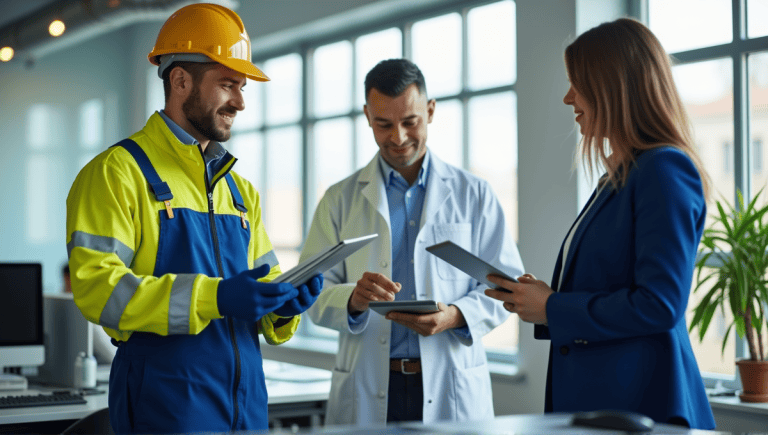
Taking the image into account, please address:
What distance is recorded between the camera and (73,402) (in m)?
2.71

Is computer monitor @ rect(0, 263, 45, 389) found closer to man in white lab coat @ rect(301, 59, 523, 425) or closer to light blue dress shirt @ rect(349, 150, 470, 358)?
man in white lab coat @ rect(301, 59, 523, 425)

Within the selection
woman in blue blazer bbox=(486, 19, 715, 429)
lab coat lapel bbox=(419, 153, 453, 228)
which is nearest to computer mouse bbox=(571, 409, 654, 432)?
woman in blue blazer bbox=(486, 19, 715, 429)

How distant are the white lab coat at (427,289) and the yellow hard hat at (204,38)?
0.74 metres

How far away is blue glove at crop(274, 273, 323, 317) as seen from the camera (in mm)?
1925

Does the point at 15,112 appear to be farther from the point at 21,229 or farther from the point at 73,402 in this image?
the point at 73,402

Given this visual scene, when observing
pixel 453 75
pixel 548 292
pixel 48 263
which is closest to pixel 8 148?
pixel 48 263

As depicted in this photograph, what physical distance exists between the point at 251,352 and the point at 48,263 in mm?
7997

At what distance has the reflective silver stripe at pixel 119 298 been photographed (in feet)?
5.43

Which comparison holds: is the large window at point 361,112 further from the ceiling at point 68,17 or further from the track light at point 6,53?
the track light at point 6,53

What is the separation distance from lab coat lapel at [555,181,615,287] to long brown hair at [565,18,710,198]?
0.03 m

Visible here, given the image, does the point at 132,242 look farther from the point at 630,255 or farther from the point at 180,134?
the point at 630,255

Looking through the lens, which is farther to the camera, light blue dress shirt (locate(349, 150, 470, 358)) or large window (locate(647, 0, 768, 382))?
large window (locate(647, 0, 768, 382))

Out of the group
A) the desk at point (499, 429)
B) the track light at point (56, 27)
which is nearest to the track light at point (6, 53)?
the track light at point (56, 27)

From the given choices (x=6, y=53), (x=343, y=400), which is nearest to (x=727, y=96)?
(x=343, y=400)
